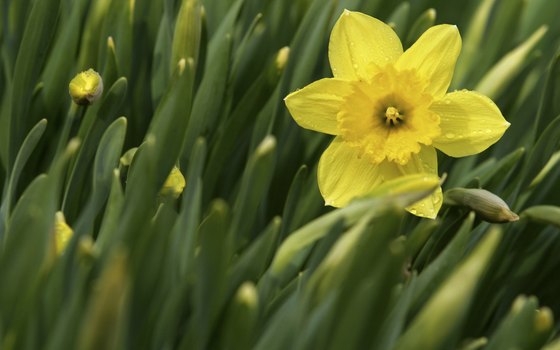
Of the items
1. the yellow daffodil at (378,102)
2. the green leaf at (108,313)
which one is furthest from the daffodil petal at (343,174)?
the green leaf at (108,313)

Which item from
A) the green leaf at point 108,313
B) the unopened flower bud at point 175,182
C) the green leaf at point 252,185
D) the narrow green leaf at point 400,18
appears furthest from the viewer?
the narrow green leaf at point 400,18

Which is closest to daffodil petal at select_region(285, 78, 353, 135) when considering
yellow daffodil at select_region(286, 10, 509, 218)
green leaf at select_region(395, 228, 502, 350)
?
yellow daffodil at select_region(286, 10, 509, 218)

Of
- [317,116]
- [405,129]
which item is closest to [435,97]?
[405,129]

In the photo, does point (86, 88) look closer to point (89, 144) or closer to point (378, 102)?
point (89, 144)

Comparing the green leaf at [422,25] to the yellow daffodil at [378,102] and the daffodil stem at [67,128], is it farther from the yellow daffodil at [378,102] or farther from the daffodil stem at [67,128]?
the daffodil stem at [67,128]

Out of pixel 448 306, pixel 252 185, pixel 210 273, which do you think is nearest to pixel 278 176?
pixel 252 185

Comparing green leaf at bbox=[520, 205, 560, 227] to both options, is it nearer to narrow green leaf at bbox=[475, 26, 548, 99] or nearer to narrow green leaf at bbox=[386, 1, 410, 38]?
narrow green leaf at bbox=[475, 26, 548, 99]
